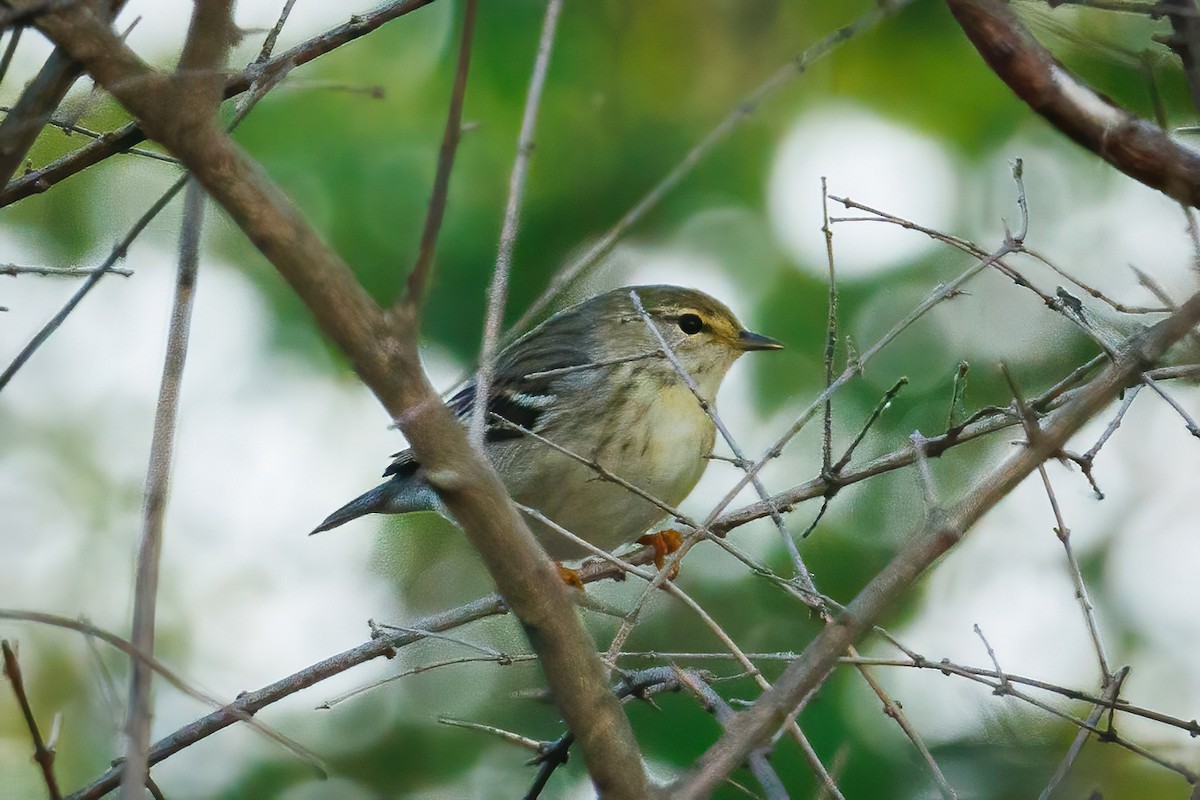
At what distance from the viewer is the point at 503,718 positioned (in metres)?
5.68

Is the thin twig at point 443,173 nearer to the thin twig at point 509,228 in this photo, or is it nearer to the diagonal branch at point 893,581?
the thin twig at point 509,228

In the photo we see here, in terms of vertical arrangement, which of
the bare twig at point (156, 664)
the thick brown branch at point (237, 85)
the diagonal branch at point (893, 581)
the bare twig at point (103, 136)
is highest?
the bare twig at point (103, 136)

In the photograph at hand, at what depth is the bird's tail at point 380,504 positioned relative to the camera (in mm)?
4973

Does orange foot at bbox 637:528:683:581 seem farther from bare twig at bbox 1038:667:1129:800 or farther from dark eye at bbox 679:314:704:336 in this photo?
bare twig at bbox 1038:667:1129:800

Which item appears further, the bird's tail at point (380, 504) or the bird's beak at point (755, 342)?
the bird's beak at point (755, 342)

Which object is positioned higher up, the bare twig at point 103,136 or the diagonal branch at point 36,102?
the bare twig at point 103,136

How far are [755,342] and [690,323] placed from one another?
31 centimetres

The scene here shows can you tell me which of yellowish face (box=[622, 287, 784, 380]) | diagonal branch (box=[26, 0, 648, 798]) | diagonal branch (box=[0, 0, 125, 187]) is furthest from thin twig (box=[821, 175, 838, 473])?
yellowish face (box=[622, 287, 784, 380])

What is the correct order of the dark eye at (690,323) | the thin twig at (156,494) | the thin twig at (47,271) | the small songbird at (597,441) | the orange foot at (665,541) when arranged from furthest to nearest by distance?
the dark eye at (690,323) → the orange foot at (665,541) → the small songbird at (597,441) → the thin twig at (47,271) → the thin twig at (156,494)

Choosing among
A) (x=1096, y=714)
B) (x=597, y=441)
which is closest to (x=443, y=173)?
(x=1096, y=714)

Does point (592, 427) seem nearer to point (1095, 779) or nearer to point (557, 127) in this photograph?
point (557, 127)


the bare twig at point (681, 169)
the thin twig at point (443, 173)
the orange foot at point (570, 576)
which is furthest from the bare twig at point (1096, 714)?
the orange foot at point (570, 576)

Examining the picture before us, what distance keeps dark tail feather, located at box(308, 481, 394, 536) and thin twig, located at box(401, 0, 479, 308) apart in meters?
3.66

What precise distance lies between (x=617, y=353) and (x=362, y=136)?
183cm
